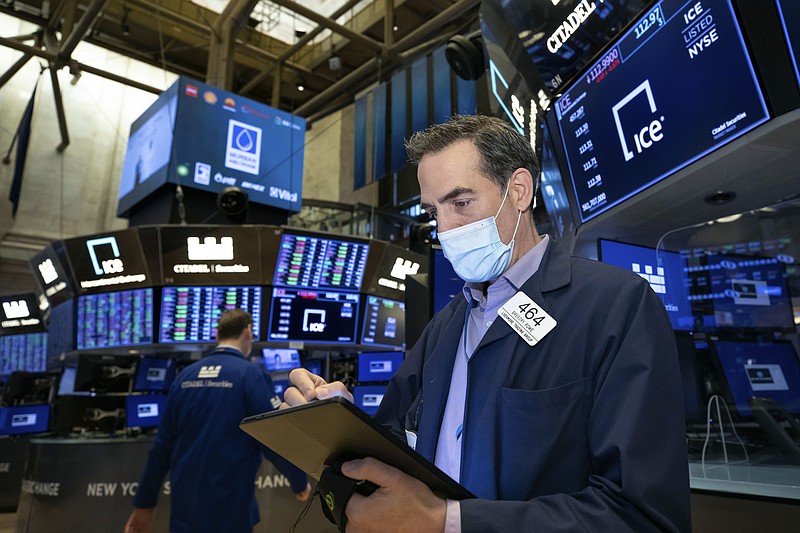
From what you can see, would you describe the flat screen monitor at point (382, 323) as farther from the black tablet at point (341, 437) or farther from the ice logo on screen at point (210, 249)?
the black tablet at point (341, 437)

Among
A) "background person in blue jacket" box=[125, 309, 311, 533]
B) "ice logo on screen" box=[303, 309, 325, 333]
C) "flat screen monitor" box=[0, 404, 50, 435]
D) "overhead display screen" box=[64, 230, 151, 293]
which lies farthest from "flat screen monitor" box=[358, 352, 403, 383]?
"flat screen monitor" box=[0, 404, 50, 435]

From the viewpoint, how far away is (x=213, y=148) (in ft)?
23.8

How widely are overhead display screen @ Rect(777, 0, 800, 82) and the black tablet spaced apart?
181cm

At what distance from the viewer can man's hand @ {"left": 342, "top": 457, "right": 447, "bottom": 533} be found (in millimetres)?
876

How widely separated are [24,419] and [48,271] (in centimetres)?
285

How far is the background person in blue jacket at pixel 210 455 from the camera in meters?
2.86

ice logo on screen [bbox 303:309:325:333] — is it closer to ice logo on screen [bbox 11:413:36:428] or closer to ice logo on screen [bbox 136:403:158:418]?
ice logo on screen [bbox 136:403:158:418]

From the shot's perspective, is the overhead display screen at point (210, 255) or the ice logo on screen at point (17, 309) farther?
the ice logo on screen at point (17, 309)

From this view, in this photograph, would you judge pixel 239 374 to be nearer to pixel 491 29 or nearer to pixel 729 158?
pixel 729 158

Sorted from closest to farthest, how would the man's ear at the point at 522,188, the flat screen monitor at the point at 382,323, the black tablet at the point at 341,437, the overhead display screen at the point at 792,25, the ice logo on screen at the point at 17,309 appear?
the black tablet at the point at 341,437 < the man's ear at the point at 522,188 < the overhead display screen at the point at 792,25 < the flat screen monitor at the point at 382,323 < the ice logo on screen at the point at 17,309

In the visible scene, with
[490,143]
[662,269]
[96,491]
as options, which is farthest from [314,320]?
[490,143]

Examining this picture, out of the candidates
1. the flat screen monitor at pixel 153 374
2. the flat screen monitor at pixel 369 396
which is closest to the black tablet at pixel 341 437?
the flat screen monitor at pixel 369 396

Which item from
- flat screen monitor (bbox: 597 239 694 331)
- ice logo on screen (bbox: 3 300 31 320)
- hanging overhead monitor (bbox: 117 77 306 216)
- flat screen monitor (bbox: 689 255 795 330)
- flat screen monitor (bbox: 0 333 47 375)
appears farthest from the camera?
flat screen monitor (bbox: 0 333 47 375)

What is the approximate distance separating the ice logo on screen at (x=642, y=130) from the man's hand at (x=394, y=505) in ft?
6.99
